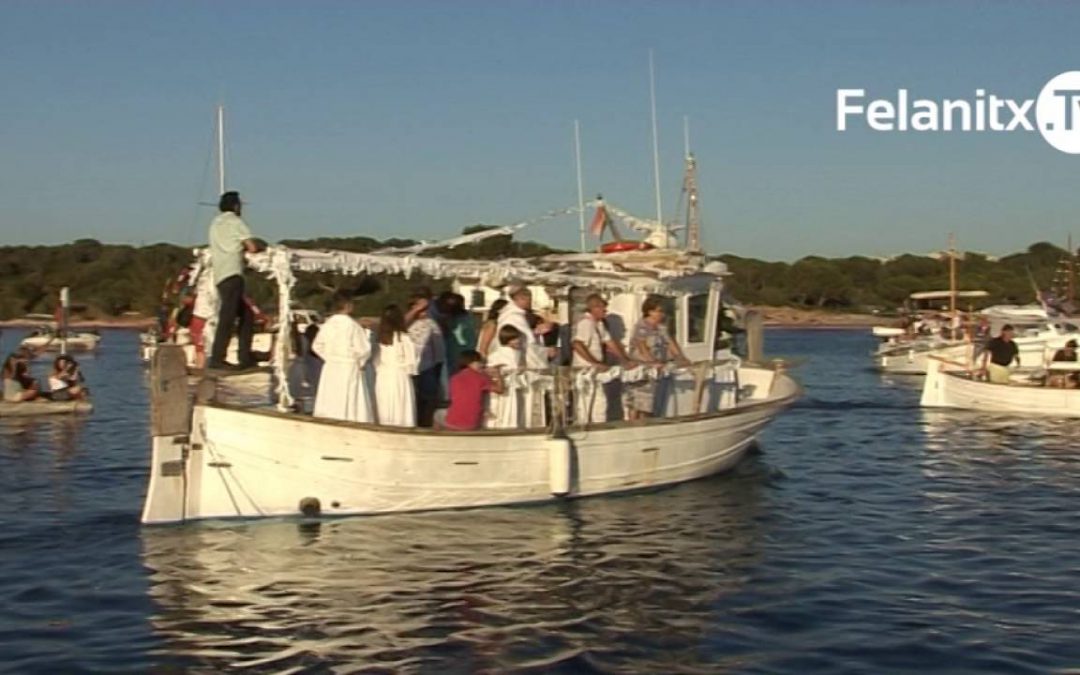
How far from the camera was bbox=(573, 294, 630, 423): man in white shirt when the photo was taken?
1730cm

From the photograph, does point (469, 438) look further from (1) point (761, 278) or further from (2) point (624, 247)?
(1) point (761, 278)

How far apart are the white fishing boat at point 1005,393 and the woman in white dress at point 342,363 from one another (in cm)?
2007

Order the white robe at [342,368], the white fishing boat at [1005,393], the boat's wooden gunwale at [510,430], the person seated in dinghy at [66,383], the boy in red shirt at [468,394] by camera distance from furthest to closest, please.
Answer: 1. the person seated in dinghy at [66,383]
2. the white fishing boat at [1005,393]
3. the boy in red shirt at [468,394]
4. the white robe at [342,368]
5. the boat's wooden gunwale at [510,430]

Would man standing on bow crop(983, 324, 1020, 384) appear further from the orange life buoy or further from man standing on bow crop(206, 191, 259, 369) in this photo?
man standing on bow crop(206, 191, 259, 369)

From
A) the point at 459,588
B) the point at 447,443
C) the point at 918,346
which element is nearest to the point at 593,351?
the point at 447,443

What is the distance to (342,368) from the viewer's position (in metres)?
15.0

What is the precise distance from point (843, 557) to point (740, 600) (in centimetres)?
248

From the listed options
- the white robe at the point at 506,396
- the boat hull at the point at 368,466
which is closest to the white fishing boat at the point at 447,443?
the boat hull at the point at 368,466

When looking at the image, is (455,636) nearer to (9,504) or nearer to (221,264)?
(221,264)

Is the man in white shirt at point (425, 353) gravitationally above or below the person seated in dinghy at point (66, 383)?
above

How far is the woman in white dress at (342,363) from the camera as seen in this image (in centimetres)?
1496

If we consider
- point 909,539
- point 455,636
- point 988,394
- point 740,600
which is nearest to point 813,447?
point 988,394

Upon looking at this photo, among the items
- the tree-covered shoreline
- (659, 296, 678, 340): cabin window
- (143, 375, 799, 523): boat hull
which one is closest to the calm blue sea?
(143, 375, 799, 523): boat hull

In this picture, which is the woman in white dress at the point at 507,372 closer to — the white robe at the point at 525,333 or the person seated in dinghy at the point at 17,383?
the white robe at the point at 525,333
